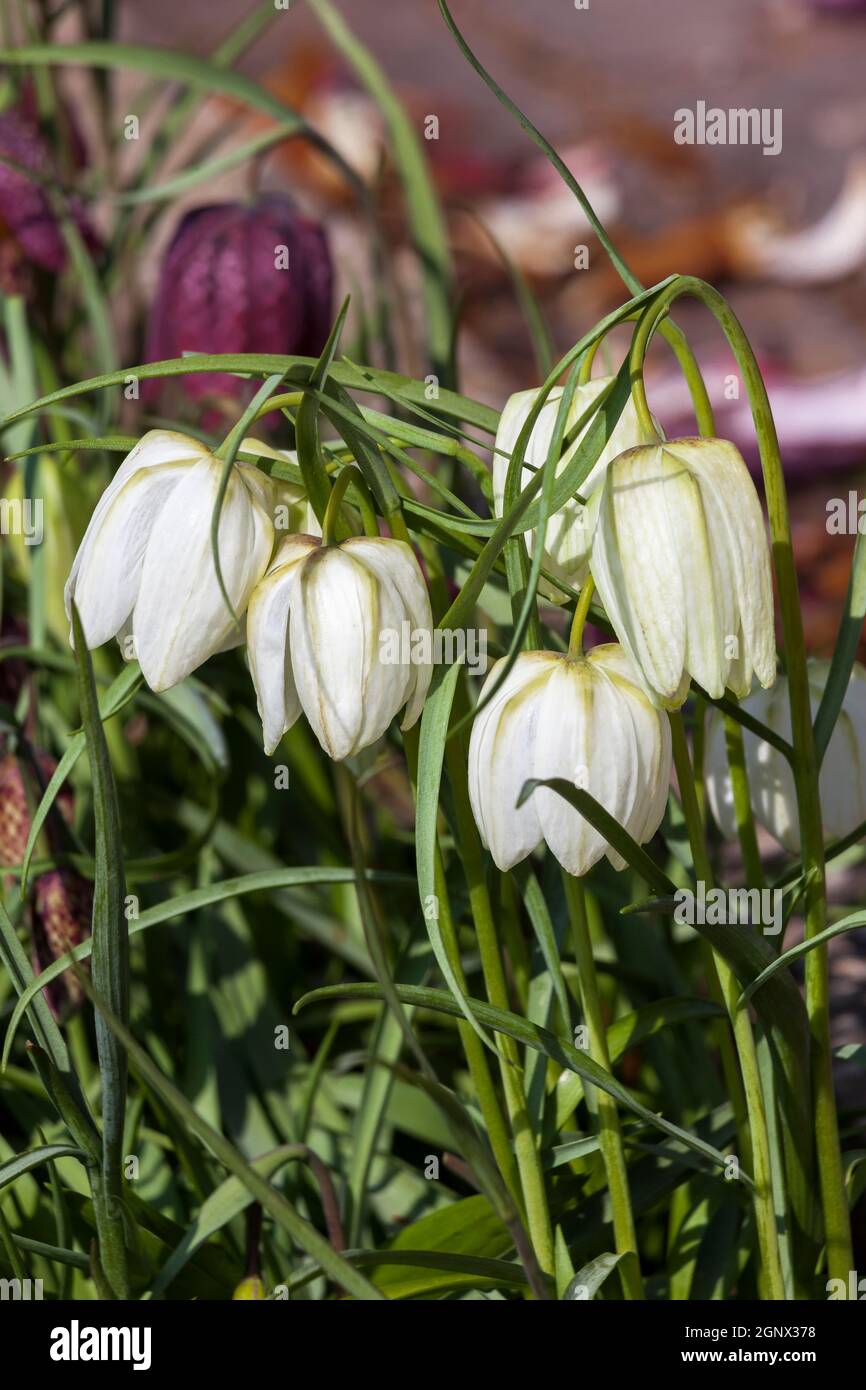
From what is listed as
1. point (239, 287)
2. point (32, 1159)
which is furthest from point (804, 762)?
point (239, 287)

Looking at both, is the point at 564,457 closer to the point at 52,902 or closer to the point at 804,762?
the point at 804,762

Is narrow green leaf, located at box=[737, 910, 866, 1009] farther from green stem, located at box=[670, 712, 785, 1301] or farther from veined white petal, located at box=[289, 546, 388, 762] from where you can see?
veined white petal, located at box=[289, 546, 388, 762]

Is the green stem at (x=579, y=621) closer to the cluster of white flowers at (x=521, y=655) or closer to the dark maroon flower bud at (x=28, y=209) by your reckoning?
the cluster of white flowers at (x=521, y=655)

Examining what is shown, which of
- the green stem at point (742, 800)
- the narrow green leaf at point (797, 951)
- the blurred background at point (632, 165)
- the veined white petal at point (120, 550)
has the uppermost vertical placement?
the blurred background at point (632, 165)

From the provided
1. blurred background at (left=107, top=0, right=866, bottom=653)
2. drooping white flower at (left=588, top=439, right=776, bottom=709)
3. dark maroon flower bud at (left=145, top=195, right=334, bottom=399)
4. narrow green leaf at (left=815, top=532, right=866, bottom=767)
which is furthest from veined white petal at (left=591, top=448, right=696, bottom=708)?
blurred background at (left=107, top=0, right=866, bottom=653)

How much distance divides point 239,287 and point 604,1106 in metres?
0.65

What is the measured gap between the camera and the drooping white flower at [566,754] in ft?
1.39

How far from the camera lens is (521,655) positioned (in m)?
0.45

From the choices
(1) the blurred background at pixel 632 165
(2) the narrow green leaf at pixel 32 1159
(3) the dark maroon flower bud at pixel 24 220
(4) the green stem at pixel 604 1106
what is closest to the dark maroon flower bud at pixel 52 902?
(2) the narrow green leaf at pixel 32 1159

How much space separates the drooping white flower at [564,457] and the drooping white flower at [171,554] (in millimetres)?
84

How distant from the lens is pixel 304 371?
0.42 meters

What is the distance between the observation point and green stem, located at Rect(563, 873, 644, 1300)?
0.49 meters

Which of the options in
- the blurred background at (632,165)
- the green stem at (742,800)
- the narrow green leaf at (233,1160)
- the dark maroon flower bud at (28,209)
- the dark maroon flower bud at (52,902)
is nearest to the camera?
the narrow green leaf at (233,1160)

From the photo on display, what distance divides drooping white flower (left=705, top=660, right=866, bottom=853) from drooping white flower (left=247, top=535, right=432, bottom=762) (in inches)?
7.0
